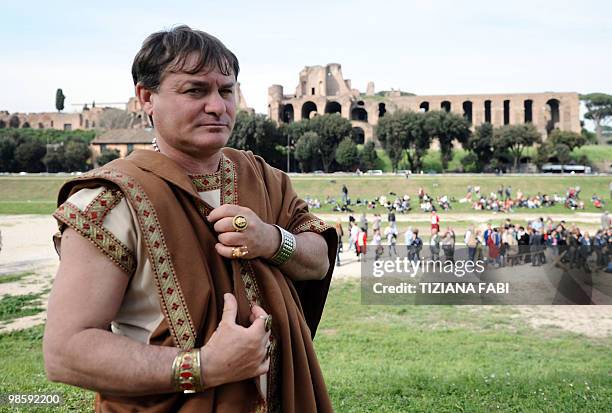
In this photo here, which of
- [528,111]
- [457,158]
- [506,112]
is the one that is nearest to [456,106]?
[506,112]

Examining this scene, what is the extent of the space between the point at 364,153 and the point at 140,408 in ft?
189

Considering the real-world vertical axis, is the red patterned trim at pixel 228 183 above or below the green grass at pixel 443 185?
above

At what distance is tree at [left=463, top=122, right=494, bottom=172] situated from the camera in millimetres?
57250

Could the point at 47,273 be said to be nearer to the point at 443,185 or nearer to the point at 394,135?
the point at 443,185

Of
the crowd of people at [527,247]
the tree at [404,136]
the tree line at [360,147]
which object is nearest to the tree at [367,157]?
the tree line at [360,147]

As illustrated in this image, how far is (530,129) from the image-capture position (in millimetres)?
57000

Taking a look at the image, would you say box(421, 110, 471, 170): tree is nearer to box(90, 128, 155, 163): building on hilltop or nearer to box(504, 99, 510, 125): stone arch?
box(504, 99, 510, 125): stone arch

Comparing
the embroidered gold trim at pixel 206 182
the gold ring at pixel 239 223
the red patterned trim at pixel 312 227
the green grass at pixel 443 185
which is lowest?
the green grass at pixel 443 185

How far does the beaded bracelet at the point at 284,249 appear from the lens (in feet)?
5.80

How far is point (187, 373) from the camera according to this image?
142cm

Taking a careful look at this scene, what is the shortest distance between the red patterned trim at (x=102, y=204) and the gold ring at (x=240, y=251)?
334 mm

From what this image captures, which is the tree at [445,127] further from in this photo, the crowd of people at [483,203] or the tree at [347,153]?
the crowd of people at [483,203]

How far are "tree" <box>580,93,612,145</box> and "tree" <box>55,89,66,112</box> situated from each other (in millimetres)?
90151

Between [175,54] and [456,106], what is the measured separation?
260 ft
